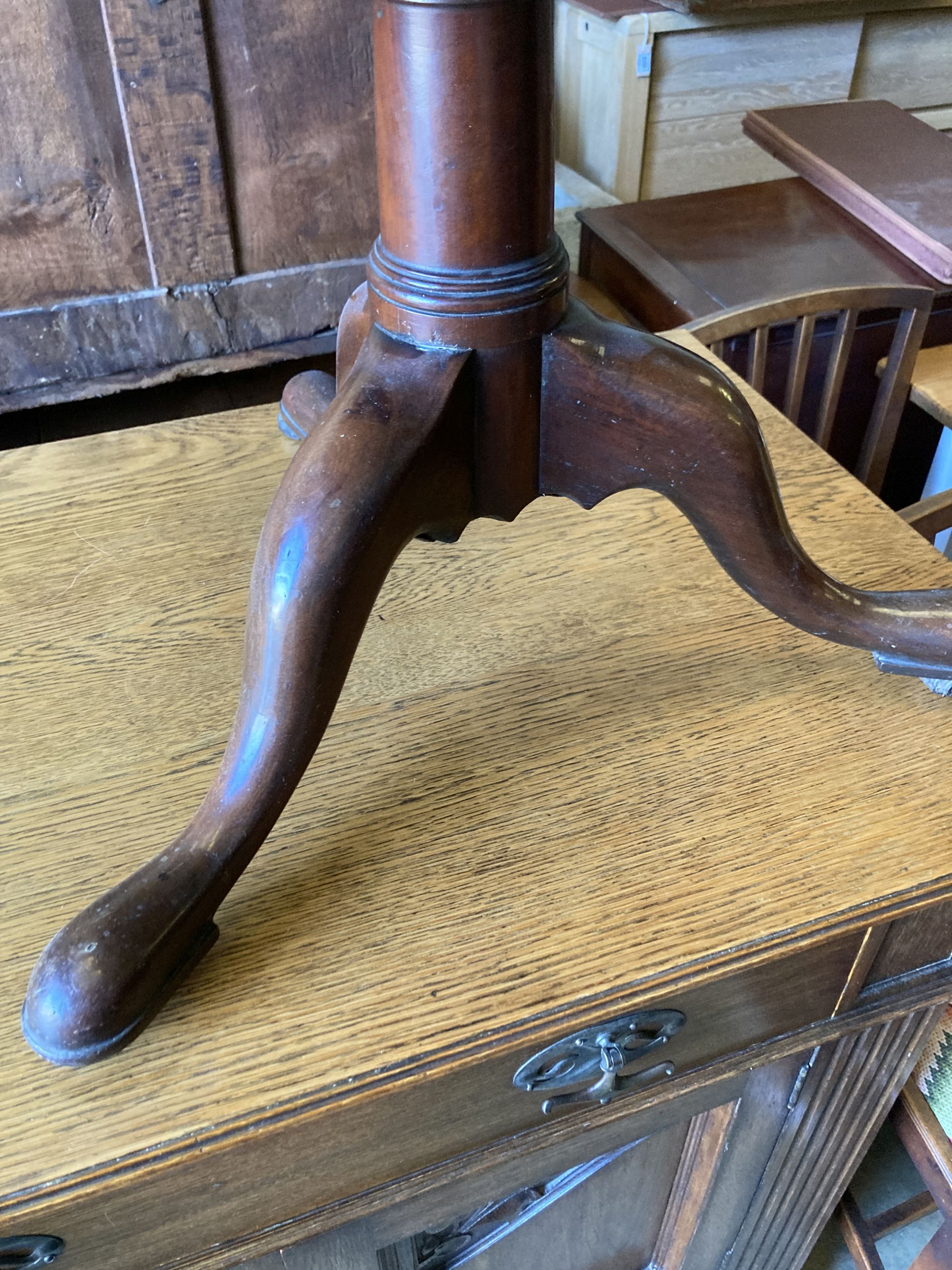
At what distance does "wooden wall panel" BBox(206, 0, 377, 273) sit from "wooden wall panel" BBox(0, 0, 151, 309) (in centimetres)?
10

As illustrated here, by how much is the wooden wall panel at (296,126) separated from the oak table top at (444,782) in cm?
42

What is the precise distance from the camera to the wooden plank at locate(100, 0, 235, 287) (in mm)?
853

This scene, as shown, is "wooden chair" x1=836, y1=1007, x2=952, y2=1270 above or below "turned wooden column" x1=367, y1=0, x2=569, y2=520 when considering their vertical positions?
below

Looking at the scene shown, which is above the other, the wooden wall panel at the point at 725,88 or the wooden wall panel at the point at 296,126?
the wooden wall panel at the point at 296,126

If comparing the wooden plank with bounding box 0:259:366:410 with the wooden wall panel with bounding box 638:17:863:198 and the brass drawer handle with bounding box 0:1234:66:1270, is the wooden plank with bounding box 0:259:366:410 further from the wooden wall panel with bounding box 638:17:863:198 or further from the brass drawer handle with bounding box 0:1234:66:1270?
the wooden wall panel with bounding box 638:17:863:198

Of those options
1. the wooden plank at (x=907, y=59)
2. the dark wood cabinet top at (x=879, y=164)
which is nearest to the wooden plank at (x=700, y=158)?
the wooden plank at (x=907, y=59)

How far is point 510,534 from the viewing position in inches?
→ 26.2

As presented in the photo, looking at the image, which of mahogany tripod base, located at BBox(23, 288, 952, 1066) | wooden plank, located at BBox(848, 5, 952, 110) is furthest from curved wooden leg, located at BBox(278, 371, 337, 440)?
wooden plank, located at BBox(848, 5, 952, 110)

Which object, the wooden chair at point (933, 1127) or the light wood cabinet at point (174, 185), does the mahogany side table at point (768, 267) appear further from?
the wooden chair at point (933, 1127)

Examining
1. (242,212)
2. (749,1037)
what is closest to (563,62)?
(242,212)

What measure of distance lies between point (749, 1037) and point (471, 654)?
0.81ft

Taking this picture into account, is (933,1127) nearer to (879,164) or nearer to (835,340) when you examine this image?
(835,340)

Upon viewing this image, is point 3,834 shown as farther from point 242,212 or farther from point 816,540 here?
point 242,212

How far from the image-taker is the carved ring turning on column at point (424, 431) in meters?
0.36
